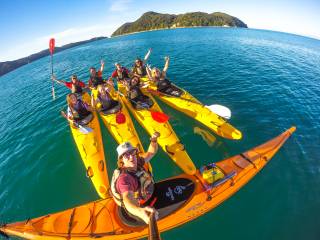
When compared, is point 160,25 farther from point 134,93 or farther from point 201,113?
point 201,113

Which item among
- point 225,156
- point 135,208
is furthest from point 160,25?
point 135,208

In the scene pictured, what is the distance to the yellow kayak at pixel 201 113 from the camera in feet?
25.7

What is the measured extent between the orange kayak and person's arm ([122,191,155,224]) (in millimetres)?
1771

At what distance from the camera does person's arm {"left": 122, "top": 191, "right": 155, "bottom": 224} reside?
2785 millimetres

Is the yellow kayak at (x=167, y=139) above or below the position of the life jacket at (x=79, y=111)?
below

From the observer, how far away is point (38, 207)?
6512mm

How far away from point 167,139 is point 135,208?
439cm

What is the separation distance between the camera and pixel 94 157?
689 centimetres

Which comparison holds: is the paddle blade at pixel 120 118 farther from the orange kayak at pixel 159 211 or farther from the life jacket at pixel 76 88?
the life jacket at pixel 76 88

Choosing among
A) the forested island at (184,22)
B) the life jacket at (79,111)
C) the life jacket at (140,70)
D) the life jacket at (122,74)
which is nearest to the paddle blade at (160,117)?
the life jacket at (79,111)

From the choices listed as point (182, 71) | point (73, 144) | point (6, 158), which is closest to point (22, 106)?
point (6, 158)

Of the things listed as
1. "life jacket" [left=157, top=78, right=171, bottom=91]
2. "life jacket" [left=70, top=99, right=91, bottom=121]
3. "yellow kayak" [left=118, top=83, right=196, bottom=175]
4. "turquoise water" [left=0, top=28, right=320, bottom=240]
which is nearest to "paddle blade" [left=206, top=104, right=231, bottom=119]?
"turquoise water" [left=0, top=28, right=320, bottom=240]

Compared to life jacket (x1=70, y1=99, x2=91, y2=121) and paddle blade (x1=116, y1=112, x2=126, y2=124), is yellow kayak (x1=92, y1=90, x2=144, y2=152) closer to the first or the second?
paddle blade (x1=116, y1=112, x2=126, y2=124)

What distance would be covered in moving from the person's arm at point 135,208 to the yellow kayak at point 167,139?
9.94ft
